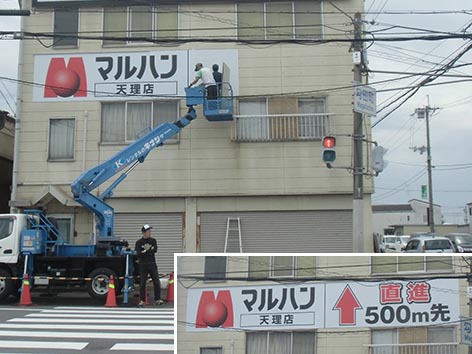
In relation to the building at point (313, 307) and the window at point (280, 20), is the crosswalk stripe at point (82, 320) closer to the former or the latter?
the building at point (313, 307)

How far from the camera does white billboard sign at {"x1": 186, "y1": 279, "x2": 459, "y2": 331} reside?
218cm

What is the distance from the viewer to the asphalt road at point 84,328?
8.85 m

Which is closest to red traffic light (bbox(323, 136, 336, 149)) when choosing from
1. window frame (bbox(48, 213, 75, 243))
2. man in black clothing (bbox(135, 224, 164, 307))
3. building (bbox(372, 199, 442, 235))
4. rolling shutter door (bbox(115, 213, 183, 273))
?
man in black clothing (bbox(135, 224, 164, 307))

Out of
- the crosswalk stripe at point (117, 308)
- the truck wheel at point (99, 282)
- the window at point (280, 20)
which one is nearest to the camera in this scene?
the crosswalk stripe at point (117, 308)

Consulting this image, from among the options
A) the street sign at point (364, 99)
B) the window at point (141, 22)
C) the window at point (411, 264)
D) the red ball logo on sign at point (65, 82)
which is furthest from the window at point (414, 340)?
the red ball logo on sign at point (65, 82)

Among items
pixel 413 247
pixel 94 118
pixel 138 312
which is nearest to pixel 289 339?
pixel 138 312

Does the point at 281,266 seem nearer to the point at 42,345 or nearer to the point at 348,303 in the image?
the point at 348,303

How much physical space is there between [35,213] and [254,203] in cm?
732

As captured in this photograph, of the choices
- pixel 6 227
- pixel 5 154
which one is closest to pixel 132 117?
pixel 6 227

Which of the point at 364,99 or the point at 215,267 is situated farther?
the point at 364,99

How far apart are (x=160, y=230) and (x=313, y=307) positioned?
56.1ft

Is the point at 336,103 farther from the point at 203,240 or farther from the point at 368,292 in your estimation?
the point at 368,292

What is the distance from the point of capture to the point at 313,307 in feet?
7.17

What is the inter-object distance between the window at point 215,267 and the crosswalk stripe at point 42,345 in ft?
24.1
